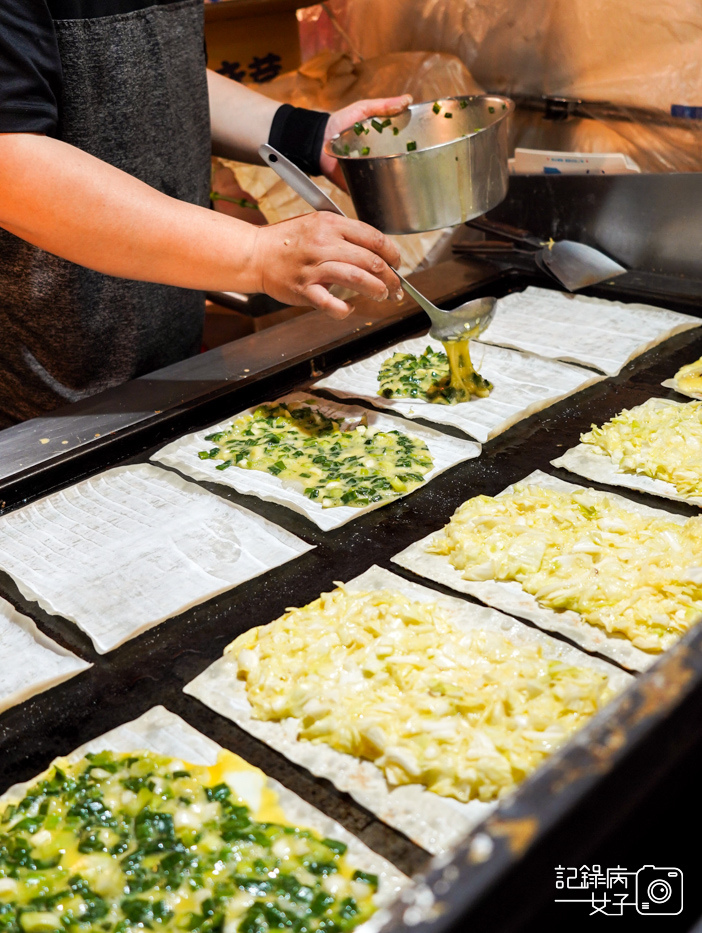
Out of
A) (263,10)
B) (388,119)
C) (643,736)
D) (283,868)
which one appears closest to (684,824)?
(643,736)

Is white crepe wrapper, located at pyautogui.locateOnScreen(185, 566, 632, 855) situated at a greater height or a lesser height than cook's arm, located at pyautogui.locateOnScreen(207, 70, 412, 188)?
lesser

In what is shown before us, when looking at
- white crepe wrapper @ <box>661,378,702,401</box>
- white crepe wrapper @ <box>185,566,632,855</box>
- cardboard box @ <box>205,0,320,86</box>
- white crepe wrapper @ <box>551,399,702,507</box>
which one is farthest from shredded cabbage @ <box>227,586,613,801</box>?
cardboard box @ <box>205,0,320,86</box>

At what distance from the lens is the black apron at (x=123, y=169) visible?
2.34 metres

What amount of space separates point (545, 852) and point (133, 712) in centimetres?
90

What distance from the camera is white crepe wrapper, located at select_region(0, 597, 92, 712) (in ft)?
4.87

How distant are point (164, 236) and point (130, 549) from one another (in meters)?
0.76

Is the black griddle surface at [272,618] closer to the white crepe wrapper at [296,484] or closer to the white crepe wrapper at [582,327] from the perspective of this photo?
the white crepe wrapper at [296,484]

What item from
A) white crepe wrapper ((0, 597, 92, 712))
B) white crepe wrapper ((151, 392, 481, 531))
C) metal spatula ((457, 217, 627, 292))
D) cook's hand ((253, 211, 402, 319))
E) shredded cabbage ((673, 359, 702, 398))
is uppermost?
cook's hand ((253, 211, 402, 319))

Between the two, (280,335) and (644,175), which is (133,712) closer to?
(280,335)

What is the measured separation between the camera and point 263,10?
4.05m

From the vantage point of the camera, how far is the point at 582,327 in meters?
2.71

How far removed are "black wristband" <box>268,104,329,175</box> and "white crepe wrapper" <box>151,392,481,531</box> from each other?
991 mm

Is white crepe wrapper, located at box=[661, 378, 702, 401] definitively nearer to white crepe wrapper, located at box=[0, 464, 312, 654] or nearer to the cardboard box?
white crepe wrapper, located at box=[0, 464, 312, 654]

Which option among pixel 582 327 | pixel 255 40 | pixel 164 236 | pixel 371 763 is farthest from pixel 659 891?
pixel 255 40
